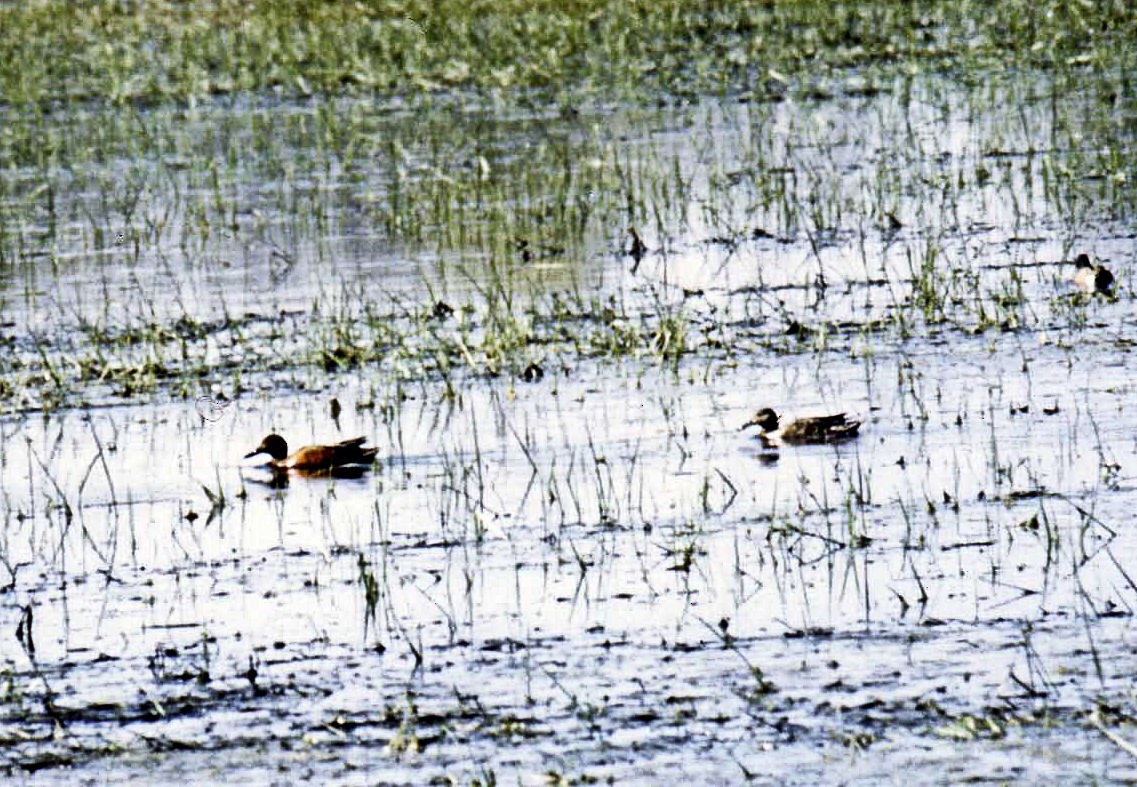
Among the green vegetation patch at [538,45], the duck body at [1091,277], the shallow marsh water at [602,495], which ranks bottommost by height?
the shallow marsh water at [602,495]

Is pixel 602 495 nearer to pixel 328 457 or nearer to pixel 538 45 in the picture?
pixel 328 457

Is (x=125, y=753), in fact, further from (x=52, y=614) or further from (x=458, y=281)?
(x=458, y=281)

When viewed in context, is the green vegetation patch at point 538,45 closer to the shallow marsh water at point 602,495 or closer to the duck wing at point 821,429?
the shallow marsh water at point 602,495

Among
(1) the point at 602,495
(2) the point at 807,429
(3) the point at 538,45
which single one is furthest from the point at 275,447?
(3) the point at 538,45

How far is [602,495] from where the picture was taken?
9695mm

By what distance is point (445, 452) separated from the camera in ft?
35.5

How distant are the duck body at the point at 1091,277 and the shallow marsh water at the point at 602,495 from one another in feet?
0.48

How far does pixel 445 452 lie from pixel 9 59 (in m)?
22.5

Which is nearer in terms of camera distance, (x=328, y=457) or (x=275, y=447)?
(x=328, y=457)

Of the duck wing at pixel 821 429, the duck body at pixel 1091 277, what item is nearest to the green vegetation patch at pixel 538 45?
the duck body at pixel 1091 277

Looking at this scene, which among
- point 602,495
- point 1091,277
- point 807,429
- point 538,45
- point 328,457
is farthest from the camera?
point 538,45

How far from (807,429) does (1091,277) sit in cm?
343

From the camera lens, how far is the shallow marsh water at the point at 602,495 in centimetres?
715

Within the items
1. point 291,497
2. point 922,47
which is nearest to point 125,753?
point 291,497
